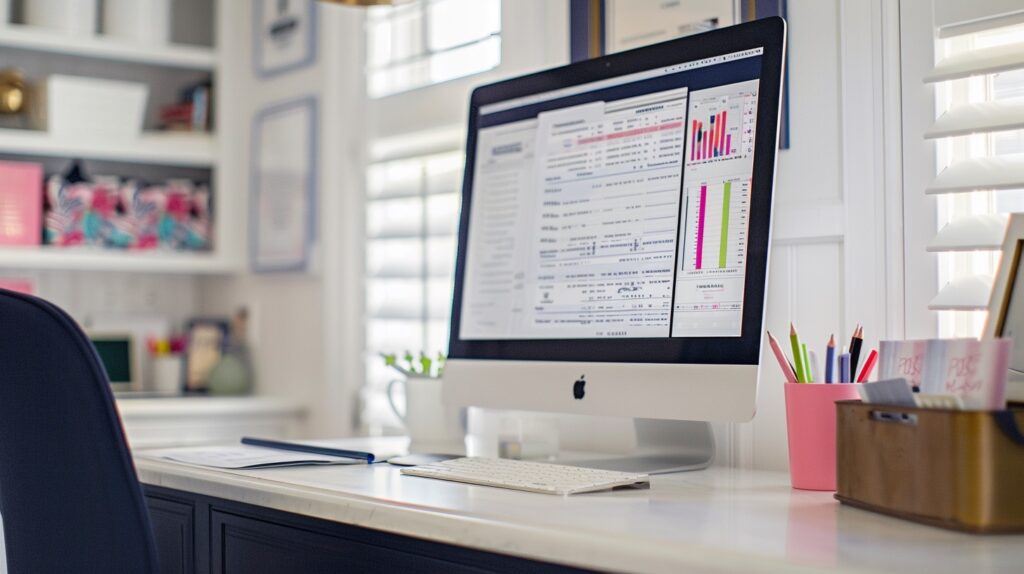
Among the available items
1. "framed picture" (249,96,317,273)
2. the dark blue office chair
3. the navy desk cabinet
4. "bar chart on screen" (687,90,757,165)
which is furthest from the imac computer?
"framed picture" (249,96,317,273)

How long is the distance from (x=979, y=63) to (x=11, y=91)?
7.81 ft

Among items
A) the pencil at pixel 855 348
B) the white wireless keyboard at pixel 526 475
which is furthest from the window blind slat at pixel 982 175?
the white wireless keyboard at pixel 526 475

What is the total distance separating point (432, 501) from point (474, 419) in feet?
2.93

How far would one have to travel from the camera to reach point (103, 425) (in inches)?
46.1

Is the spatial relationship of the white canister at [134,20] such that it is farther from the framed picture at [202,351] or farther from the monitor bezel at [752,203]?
the monitor bezel at [752,203]

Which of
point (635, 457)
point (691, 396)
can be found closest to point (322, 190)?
point (635, 457)

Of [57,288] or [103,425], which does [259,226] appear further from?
[103,425]

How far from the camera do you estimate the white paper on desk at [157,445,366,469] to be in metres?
1.47

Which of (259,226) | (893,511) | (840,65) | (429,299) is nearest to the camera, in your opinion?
(893,511)

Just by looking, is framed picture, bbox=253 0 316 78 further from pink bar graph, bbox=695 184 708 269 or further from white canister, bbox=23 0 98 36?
pink bar graph, bbox=695 184 708 269

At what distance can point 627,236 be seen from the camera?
4.84 ft

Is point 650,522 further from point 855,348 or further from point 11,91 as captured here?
point 11,91

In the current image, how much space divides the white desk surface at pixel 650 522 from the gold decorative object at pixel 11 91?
1830 mm

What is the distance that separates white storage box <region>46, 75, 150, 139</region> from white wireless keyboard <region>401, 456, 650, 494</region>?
190 centimetres
